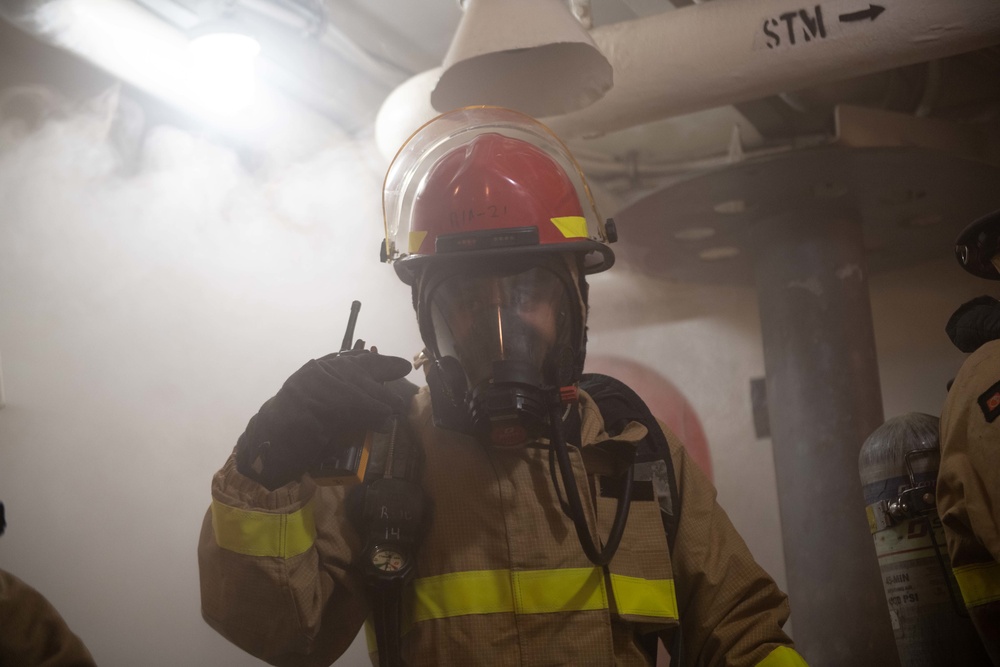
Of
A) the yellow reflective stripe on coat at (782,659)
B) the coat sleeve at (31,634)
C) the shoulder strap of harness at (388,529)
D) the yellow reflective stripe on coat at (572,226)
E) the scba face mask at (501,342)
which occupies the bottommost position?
the yellow reflective stripe on coat at (782,659)

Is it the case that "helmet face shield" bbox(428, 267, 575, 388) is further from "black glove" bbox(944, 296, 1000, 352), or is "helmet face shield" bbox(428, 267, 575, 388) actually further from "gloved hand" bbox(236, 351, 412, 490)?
"black glove" bbox(944, 296, 1000, 352)

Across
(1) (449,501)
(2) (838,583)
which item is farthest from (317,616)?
(2) (838,583)

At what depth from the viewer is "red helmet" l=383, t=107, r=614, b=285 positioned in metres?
1.82

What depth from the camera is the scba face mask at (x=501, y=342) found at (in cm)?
164

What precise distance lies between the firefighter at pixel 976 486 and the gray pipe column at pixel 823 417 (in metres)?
1.37

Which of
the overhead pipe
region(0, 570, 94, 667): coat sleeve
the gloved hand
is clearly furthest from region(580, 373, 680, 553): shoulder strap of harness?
the overhead pipe

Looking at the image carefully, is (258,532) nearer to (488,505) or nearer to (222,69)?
(488,505)

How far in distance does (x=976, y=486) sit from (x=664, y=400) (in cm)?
247

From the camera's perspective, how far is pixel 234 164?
3.11m

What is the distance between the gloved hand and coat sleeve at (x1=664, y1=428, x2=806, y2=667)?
740 millimetres

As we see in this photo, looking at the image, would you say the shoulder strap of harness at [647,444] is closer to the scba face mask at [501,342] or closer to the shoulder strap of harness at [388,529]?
the scba face mask at [501,342]

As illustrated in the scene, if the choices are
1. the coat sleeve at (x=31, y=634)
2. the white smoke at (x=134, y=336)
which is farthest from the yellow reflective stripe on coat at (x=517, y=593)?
the white smoke at (x=134, y=336)

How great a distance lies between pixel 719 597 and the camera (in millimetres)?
1816

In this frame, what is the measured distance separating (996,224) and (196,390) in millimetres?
2356
